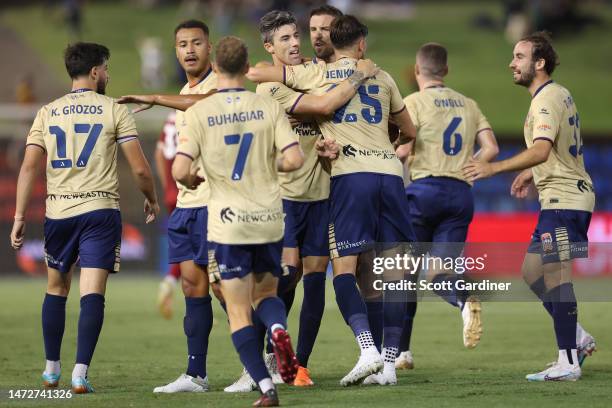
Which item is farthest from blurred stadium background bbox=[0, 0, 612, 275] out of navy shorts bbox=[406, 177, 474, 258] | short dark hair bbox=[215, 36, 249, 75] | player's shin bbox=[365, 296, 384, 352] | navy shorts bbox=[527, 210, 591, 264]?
short dark hair bbox=[215, 36, 249, 75]

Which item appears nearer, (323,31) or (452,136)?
(323,31)

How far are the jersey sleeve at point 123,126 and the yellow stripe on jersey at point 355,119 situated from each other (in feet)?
3.79

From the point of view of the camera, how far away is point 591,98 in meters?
31.4

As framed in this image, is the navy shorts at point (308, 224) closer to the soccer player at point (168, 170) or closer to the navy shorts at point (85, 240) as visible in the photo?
the navy shorts at point (85, 240)

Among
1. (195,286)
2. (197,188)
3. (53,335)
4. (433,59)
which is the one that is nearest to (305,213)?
(197,188)

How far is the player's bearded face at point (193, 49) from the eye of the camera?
8.60 metres

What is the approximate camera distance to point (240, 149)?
743 centimetres

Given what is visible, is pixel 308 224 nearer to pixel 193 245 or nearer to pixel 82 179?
pixel 193 245

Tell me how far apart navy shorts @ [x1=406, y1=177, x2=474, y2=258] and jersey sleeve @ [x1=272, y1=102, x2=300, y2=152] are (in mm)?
3032

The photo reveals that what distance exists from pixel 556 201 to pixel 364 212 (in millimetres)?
1598

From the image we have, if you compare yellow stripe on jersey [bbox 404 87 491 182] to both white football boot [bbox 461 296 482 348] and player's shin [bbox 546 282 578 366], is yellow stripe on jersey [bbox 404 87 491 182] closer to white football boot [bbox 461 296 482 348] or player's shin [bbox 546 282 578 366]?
white football boot [bbox 461 296 482 348]

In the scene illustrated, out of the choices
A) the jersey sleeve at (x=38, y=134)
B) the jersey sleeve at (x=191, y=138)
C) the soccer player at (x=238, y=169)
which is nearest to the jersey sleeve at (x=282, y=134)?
the soccer player at (x=238, y=169)

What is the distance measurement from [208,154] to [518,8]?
28838 mm

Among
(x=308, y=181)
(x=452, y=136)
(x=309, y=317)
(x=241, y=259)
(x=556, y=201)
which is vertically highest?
(x=452, y=136)
